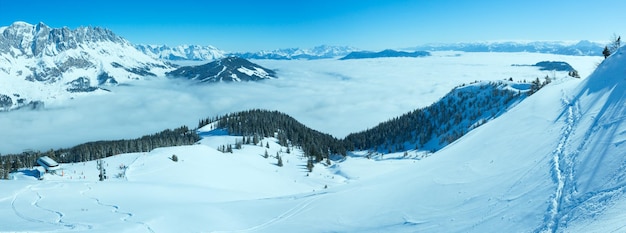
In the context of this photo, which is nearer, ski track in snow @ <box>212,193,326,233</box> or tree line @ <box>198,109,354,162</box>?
ski track in snow @ <box>212,193,326,233</box>

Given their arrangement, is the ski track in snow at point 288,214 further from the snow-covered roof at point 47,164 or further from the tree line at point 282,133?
the tree line at point 282,133

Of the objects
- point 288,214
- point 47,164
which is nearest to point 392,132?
point 47,164

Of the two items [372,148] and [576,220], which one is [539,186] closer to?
[576,220]

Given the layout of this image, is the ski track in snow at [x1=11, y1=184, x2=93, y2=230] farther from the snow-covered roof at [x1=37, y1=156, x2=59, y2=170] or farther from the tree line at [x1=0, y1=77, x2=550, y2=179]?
the tree line at [x1=0, y1=77, x2=550, y2=179]

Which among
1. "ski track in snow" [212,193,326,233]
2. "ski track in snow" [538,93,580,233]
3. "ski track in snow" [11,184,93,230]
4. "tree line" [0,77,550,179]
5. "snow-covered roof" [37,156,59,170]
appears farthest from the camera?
"tree line" [0,77,550,179]

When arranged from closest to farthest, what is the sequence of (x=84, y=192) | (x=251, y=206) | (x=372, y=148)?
(x=251, y=206)
(x=84, y=192)
(x=372, y=148)

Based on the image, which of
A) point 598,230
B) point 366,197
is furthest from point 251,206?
point 598,230

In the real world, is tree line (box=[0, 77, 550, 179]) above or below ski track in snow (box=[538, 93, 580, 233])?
below

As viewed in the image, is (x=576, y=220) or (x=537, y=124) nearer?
(x=576, y=220)

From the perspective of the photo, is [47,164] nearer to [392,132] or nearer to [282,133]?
[282,133]

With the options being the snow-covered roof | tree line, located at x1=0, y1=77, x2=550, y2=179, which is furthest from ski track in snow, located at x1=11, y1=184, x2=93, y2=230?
tree line, located at x1=0, y1=77, x2=550, y2=179

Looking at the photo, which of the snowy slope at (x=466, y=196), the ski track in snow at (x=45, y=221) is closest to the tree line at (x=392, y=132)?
the ski track in snow at (x=45, y=221)
